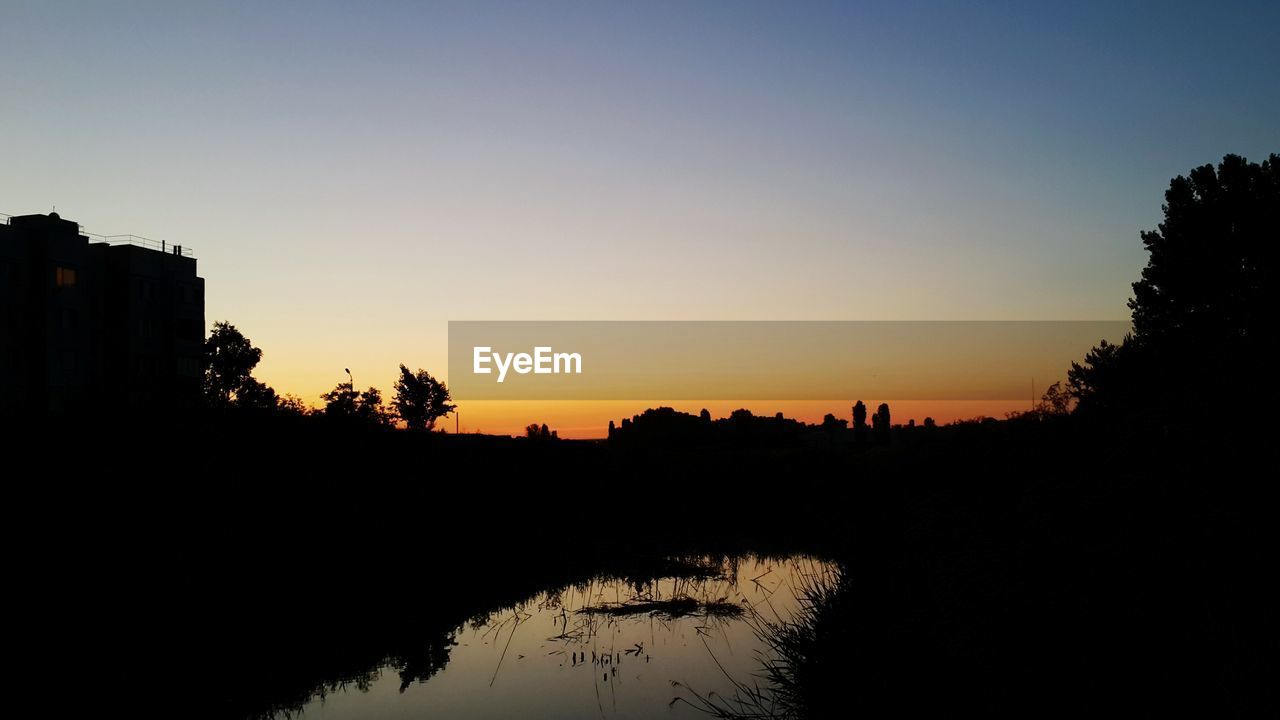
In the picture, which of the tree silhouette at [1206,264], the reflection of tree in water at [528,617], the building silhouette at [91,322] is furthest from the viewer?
the building silhouette at [91,322]

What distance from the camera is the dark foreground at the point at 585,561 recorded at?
27.3 feet

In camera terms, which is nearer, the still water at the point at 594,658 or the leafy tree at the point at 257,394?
the still water at the point at 594,658

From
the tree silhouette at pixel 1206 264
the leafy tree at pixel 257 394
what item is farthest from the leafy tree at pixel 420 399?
the tree silhouette at pixel 1206 264

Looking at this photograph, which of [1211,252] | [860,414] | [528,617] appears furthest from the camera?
[860,414]

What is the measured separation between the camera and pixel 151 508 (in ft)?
77.2

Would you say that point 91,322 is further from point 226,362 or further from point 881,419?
point 881,419

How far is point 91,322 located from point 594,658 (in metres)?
66.0

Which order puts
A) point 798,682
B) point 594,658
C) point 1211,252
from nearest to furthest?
point 798,682 → point 594,658 → point 1211,252

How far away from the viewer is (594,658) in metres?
19.1

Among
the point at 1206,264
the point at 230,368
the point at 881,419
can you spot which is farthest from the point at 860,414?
the point at 230,368

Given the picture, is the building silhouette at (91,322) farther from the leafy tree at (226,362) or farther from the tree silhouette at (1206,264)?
the tree silhouette at (1206,264)

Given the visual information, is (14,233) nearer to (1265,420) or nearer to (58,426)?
(58,426)

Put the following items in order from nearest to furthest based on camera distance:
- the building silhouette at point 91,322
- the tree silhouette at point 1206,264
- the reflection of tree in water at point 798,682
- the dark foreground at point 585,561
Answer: the dark foreground at point 585,561
the reflection of tree in water at point 798,682
the tree silhouette at point 1206,264
the building silhouette at point 91,322

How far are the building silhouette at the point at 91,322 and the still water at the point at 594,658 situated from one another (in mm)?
46086
